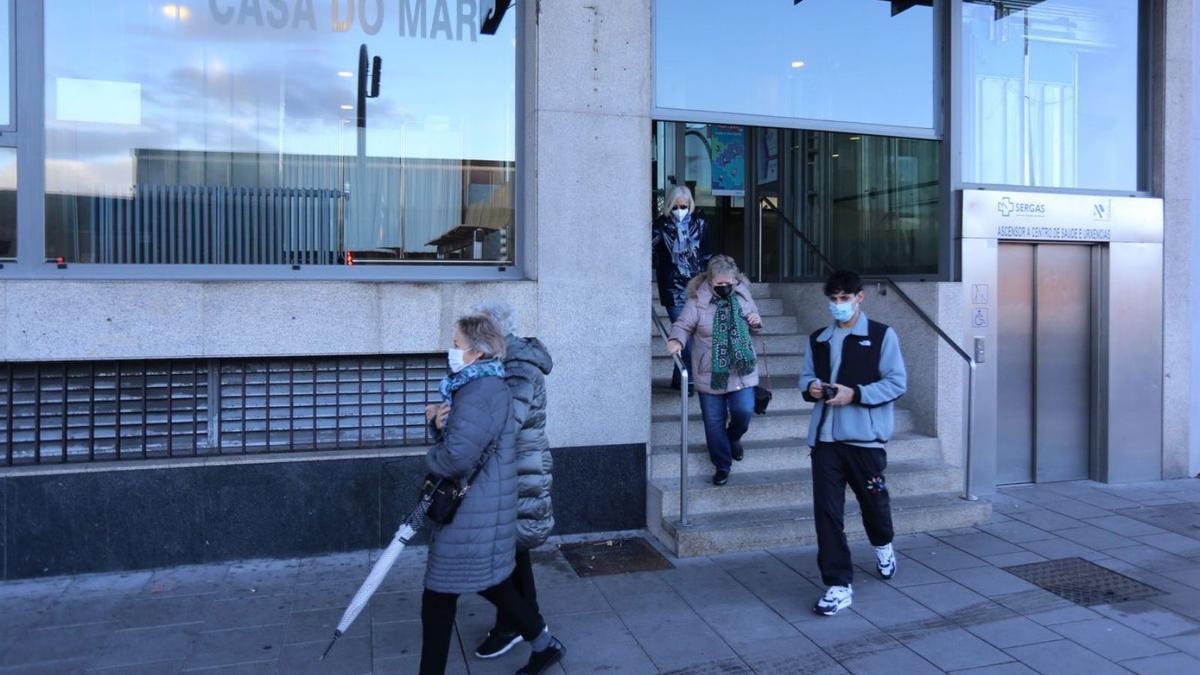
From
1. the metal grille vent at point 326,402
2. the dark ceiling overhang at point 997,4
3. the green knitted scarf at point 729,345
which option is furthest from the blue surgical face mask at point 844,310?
the dark ceiling overhang at point 997,4

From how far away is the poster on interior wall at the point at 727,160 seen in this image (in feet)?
36.7

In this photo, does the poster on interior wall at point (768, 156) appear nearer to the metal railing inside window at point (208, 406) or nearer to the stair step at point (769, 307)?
the stair step at point (769, 307)

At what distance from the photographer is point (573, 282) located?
21.3 feet

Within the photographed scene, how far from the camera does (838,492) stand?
17.1ft

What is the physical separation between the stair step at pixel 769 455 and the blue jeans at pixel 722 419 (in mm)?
300

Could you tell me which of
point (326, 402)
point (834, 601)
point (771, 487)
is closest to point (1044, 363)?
point (771, 487)

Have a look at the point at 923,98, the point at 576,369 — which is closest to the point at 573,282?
the point at 576,369

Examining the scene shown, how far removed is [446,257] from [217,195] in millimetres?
1511

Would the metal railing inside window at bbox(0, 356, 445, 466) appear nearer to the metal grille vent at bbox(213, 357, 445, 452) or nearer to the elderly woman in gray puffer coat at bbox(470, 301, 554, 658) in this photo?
the metal grille vent at bbox(213, 357, 445, 452)

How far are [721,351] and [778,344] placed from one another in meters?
2.56

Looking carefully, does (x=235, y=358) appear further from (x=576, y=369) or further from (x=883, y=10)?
(x=883, y=10)

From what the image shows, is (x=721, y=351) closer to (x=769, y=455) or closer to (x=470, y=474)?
(x=769, y=455)

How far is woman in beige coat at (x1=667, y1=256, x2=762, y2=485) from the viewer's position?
638 cm

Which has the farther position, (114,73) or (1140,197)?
(1140,197)
